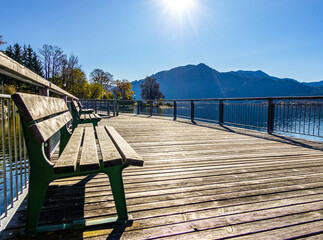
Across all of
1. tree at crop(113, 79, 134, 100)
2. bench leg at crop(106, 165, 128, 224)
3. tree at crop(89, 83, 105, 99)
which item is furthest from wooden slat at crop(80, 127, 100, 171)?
tree at crop(113, 79, 134, 100)

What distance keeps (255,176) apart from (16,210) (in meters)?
2.51

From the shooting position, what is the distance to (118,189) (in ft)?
5.16

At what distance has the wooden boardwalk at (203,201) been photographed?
59.7 inches

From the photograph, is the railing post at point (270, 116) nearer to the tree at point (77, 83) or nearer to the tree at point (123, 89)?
the tree at point (77, 83)

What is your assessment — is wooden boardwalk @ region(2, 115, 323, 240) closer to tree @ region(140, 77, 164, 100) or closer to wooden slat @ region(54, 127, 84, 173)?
wooden slat @ region(54, 127, 84, 173)

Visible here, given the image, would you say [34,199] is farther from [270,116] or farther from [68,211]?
[270,116]

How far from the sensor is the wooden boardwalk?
1517 mm

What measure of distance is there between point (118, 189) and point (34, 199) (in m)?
0.55

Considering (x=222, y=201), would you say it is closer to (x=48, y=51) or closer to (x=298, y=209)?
(x=298, y=209)

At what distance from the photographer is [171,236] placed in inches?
57.4

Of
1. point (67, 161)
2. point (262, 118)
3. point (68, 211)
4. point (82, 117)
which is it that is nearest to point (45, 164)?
point (67, 161)

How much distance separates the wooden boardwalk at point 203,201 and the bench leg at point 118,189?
0.32 feet

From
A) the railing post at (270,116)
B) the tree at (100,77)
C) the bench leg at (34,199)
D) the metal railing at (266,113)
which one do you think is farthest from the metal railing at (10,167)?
the tree at (100,77)

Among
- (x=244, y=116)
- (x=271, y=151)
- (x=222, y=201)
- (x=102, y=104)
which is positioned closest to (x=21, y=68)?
(x=222, y=201)
